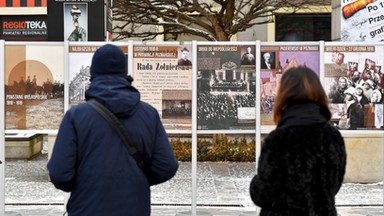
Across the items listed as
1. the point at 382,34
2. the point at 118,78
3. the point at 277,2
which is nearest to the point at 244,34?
the point at 277,2

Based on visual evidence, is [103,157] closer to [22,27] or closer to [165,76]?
[165,76]

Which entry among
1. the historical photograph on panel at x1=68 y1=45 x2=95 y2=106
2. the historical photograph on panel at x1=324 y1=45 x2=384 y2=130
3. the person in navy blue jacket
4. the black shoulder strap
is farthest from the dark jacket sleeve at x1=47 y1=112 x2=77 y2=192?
the historical photograph on panel at x1=324 y1=45 x2=384 y2=130

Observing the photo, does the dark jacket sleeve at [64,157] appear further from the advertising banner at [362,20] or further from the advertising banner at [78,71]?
the advertising banner at [362,20]

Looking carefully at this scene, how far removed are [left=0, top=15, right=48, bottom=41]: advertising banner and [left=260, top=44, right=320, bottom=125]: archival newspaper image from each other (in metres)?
15.3

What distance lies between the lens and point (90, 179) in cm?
353

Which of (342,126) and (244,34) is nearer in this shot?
(342,126)

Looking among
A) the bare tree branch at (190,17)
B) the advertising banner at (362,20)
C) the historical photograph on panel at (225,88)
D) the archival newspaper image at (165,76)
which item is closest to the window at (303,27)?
the bare tree branch at (190,17)

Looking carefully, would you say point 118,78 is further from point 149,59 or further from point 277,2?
point 277,2

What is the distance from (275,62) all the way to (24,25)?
52.7ft

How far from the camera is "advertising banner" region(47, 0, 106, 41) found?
375 inches

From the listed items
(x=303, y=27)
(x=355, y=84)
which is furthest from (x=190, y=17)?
(x=355, y=84)

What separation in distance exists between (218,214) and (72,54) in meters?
2.66

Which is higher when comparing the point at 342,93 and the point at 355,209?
the point at 342,93

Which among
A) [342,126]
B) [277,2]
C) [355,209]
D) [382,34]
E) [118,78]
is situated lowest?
[355,209]
